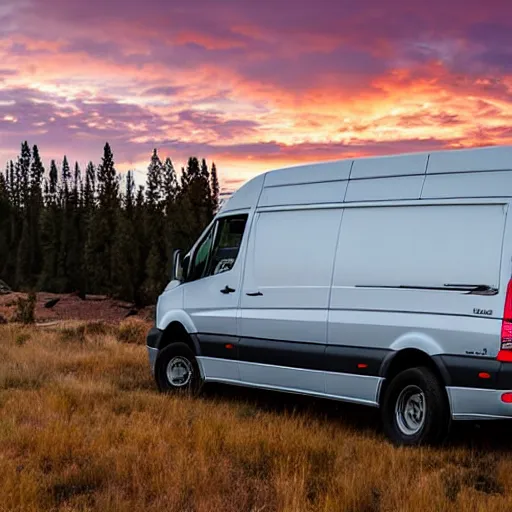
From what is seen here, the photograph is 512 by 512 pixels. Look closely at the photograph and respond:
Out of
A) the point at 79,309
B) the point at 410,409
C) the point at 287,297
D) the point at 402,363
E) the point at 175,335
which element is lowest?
the point at 79,309

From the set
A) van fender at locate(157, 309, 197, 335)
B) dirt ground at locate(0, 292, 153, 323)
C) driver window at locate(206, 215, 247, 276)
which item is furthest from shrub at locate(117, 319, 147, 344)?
dirt ground at locate(0, 292, 153, 323)

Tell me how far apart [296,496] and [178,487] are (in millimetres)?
899

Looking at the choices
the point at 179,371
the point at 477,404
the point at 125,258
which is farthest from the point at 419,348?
the point at 125,258

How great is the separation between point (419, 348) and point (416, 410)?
2.24ft

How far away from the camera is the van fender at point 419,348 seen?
768 cm

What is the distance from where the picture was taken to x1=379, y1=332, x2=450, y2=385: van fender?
768cm

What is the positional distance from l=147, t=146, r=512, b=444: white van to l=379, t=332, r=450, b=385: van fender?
1 centimetres

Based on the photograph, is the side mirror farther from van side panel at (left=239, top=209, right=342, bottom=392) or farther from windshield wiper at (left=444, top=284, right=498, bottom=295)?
windshield wiper at (left=444, top=284, right=498, bottom=295)

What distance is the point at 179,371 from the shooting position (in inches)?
443

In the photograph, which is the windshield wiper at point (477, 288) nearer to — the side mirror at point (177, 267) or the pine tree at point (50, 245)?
the side mirror at point (177, 267)

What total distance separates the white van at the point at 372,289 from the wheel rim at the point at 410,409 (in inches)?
0.4

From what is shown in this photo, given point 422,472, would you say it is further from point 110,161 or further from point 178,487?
point 110,161

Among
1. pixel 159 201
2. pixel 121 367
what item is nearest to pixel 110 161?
pixel 159 201

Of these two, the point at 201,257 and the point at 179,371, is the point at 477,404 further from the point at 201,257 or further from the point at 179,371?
the point at 179,371
